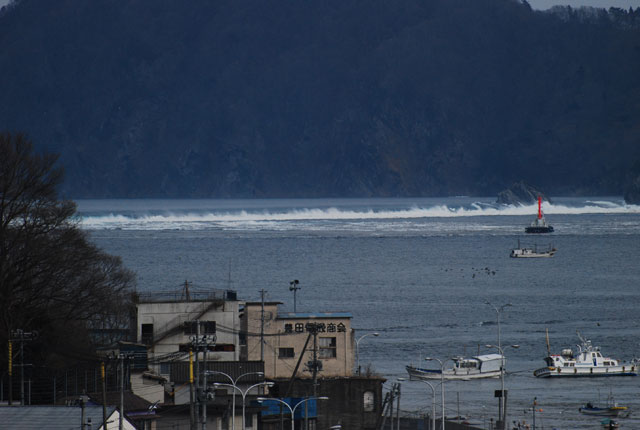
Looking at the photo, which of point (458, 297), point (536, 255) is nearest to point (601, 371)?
point (458, 297)

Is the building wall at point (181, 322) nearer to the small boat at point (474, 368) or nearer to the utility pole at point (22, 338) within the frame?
the utility pole at point (22, 338)

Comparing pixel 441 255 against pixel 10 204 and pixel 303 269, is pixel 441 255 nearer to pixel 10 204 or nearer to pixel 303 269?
pixel 303 269

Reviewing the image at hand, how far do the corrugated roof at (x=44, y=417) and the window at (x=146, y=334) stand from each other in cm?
1768

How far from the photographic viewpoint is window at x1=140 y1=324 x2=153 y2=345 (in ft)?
167

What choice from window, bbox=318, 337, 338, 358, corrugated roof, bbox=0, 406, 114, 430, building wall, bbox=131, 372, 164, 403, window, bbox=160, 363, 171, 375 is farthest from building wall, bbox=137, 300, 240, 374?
corrugated roof, bbox=0, 406, 114, 430

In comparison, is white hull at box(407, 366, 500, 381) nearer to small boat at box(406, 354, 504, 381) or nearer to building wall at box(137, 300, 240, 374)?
small boat at box(406, 354, 504, 381)

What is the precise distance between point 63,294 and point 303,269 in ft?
327

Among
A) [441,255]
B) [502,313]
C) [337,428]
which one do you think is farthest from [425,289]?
[337,428]

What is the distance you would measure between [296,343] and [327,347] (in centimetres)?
142

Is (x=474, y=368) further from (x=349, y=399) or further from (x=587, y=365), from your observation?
(x=349, y=399)

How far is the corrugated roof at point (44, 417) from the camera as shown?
3148cm

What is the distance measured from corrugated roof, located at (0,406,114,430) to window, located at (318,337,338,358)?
63.6 feet

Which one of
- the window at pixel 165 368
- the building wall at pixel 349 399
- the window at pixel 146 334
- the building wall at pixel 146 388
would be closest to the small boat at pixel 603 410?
the building wall at pixel 349 399

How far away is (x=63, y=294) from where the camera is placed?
46.8 m
